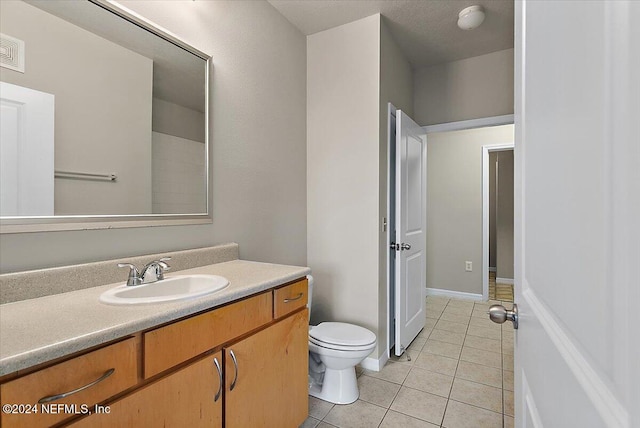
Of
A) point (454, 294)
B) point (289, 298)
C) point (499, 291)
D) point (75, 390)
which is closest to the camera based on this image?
point (75, 390)

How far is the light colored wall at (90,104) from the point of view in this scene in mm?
1121

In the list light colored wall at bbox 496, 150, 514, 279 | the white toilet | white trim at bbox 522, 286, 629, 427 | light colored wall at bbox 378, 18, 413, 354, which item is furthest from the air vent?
light colored wall at bbox 496, 150, 514, 279

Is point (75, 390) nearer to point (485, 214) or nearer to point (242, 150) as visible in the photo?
point (242, 150)

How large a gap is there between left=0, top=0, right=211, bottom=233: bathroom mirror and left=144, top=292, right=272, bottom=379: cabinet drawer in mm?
628

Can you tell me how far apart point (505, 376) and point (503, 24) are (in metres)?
2.61

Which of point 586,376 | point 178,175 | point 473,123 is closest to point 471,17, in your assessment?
point 473,123

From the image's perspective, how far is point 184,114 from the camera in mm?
1628

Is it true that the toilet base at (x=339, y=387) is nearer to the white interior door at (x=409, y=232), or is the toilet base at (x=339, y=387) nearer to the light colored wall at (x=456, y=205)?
the white interior door at (x=409, y=232)

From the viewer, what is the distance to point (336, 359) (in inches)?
72.7

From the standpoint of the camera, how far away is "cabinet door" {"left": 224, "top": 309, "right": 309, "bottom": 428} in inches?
45.3

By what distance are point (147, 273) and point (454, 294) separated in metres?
3.76

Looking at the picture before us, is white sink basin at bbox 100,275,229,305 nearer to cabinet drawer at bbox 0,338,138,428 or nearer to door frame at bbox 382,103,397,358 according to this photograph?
cabinet drawer at bbox 0,338,138,428

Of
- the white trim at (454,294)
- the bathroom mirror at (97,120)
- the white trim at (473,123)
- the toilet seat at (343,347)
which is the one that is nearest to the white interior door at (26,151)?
the bathroom mirror at (97,120)

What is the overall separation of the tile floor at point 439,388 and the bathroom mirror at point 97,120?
4.71ft
